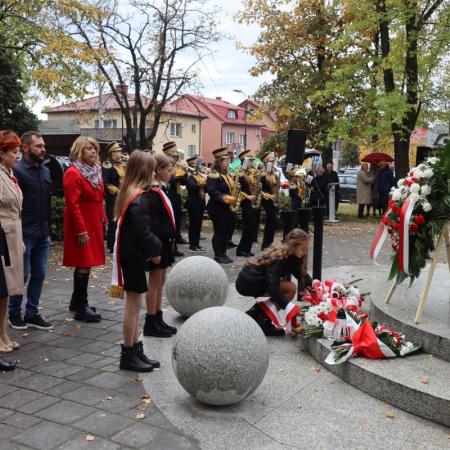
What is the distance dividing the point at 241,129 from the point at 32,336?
70542 millimetres

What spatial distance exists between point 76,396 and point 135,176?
Result: 1897 millimetres

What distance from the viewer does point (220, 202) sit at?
36.5 ft

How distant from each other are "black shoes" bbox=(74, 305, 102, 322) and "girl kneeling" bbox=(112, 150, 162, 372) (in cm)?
161

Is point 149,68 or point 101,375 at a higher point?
point 149,68

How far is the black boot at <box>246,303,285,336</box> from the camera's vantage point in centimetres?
621

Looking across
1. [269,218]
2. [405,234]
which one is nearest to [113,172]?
[269,218]

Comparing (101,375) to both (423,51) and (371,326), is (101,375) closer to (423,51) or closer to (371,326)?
(371,326)

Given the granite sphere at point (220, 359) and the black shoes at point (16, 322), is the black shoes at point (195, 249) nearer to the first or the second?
the black shoes at point (16, 322)

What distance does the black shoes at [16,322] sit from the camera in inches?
247

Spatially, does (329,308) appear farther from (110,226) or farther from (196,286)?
(110,226)

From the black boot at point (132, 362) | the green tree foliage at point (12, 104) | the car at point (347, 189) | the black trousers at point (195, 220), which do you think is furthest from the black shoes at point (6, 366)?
Answer: the car at point (347, 189)

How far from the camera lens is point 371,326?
5.20 meters

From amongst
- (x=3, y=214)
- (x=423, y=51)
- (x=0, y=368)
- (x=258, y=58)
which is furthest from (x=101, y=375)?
(x=258, y=58)

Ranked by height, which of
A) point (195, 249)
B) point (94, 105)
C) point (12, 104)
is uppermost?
point (94, 105)
